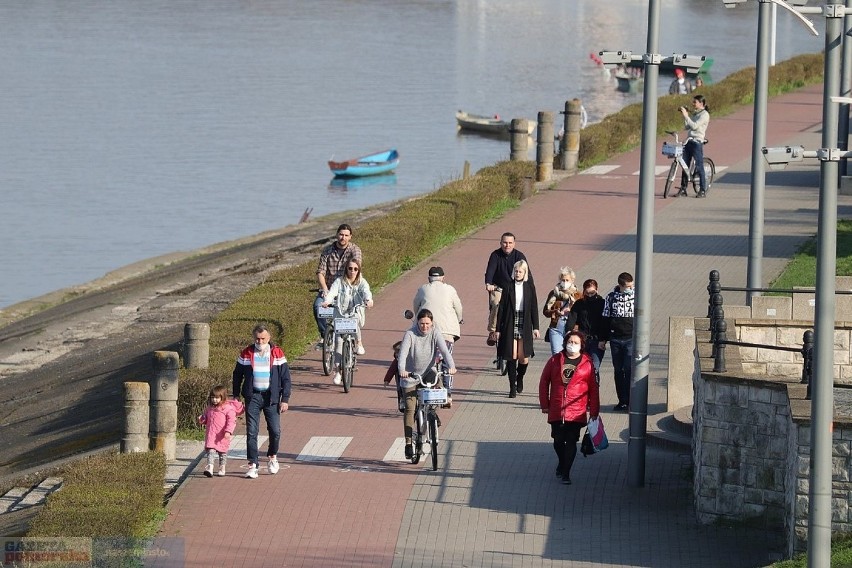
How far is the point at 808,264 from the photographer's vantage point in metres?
25.0

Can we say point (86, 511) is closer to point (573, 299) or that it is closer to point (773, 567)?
point (773, 567)

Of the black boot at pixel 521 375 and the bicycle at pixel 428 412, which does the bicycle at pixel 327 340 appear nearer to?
the black boot at pixel 521 375

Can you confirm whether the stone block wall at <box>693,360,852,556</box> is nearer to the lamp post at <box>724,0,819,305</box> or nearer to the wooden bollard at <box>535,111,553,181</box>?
the lamp post at <box>724,0,819,305</box>

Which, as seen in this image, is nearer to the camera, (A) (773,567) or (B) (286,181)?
(A) (773,567)

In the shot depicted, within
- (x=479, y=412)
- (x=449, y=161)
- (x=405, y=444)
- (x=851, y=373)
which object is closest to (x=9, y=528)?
(x=405, y=444)

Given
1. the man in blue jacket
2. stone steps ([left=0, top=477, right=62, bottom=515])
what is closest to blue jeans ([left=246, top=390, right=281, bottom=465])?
the man in blue jacket

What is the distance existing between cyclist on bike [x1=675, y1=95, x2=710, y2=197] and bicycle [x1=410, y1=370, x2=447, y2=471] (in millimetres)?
14673

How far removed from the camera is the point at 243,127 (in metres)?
73.9

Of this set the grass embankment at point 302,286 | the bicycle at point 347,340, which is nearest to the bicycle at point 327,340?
the bicycle at point 347,340

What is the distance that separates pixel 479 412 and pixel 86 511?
5.86m

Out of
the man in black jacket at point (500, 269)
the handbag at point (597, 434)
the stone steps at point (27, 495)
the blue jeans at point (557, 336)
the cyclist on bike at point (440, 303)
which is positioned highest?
the man in black jacket at point (500, 269)

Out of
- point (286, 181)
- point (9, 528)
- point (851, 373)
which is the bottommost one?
point (9, 528)

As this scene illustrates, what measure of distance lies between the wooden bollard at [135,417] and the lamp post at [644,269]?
5.01 meters

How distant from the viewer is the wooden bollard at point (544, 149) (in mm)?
34125
